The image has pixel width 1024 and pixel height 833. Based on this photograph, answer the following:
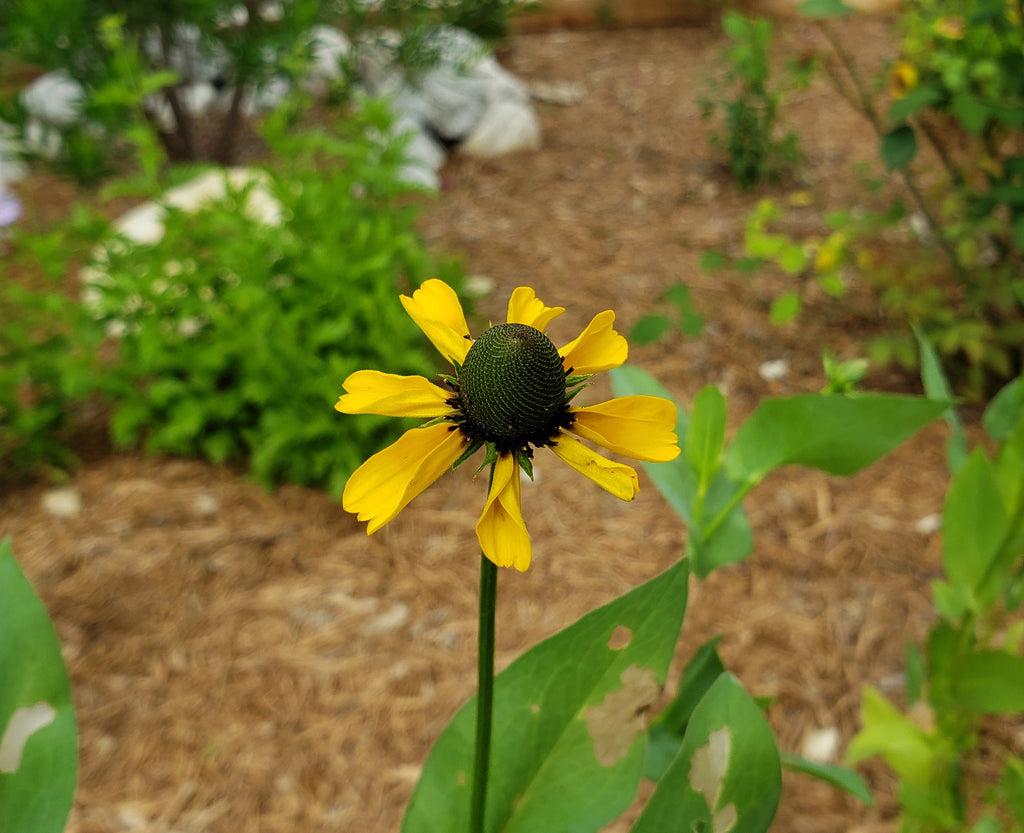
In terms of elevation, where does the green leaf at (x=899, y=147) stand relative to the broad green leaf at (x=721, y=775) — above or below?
below

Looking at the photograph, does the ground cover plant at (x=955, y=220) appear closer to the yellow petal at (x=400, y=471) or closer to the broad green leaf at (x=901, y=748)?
the broad green leaf at (x=901, y=748)

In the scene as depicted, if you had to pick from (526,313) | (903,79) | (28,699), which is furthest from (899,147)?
(28,699)

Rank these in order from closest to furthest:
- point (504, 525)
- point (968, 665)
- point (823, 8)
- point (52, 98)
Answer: point (504, 525), point (968, 665), point (823, 8), point (52, 98)

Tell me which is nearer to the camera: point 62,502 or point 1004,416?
point 1004,416

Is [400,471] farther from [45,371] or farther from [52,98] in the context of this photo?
[52,98]

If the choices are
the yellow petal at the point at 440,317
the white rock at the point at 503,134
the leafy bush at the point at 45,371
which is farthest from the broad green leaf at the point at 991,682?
the white rock at the point at 503,134

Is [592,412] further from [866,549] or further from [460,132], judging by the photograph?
[460,132]

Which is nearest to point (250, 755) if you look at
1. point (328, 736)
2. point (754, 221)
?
point (328, 736)
